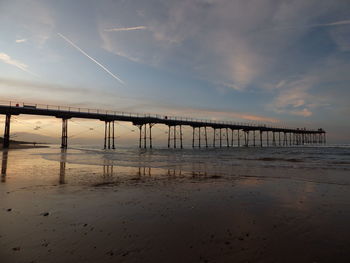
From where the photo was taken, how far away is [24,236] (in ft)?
12.8

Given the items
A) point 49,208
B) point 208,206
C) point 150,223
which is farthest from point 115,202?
point 208,206

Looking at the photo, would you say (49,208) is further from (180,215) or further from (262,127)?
(262,127)

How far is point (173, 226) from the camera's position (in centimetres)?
452

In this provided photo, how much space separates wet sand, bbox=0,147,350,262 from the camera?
334 centimetres

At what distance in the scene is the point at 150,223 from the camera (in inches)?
185

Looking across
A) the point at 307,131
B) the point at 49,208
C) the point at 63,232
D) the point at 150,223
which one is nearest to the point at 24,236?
the point at 63,232

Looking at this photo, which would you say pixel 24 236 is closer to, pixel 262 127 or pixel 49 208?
pixel 49 208

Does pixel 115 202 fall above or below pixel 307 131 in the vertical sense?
below

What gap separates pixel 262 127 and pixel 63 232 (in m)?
98.7

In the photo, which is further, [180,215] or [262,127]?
[262,127]

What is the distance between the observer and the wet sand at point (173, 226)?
3336 mm

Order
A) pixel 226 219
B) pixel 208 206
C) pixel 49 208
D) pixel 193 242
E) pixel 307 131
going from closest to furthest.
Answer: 1. pixel 193 242
2. pixel 226 219
3. pixel 49 208
4. pixel 208 206
5. pixel 307 131

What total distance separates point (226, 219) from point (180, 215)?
42.1 inches

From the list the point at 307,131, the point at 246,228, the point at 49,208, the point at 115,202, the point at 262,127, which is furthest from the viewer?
the point at 307,131
